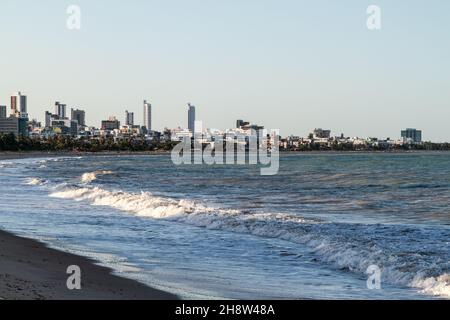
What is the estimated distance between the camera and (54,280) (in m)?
12.2

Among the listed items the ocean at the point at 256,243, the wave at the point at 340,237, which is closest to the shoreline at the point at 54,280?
the ocean at the point at 256,243

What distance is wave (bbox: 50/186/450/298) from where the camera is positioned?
13.8m

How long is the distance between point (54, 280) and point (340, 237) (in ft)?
29.2

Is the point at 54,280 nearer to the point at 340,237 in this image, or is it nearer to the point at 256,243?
the point at 256,243

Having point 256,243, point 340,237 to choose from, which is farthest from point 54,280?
point 340,237

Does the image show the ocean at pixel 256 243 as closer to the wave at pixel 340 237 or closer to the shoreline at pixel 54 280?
the wave at pixel 340 237

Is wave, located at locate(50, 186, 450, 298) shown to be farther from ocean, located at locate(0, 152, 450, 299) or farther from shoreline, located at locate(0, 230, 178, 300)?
shoreline, located at locate(0, 230, 178, 300)

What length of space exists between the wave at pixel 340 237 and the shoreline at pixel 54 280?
16.2 ft

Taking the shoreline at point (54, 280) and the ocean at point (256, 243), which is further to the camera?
the ocean at point (256, 243)

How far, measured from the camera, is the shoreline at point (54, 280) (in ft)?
35.4

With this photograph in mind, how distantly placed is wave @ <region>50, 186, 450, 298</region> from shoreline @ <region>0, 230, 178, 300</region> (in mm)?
4943
